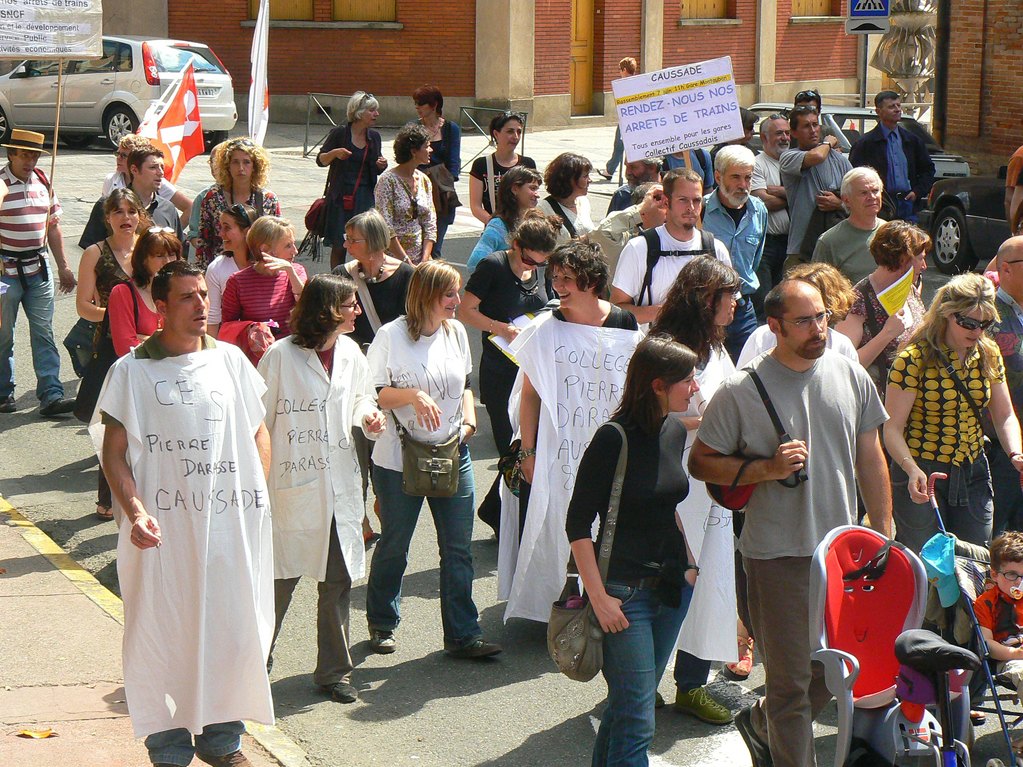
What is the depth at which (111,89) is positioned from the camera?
77.3ft

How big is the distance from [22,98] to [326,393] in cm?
1972

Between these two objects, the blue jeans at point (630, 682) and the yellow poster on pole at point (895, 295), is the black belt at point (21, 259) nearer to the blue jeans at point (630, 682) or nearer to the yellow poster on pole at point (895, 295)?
the yellow poster on pole at point (895, 295)

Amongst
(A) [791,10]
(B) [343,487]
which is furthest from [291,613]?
(A) [791,10]

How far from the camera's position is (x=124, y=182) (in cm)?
1023

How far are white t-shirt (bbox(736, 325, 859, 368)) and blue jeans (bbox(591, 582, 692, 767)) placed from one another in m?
1.53

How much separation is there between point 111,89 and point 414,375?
60.9ft

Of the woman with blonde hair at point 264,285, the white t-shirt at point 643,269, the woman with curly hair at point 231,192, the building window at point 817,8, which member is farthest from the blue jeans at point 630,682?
the building window at point 817,8

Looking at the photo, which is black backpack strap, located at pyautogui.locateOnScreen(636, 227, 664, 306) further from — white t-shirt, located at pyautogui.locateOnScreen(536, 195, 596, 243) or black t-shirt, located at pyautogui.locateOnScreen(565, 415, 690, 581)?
black t-shirt, located at pyautogui.locateOnScreen(565, 415, 690, 581)

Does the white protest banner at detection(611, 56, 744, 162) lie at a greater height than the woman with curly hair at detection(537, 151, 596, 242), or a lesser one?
greater

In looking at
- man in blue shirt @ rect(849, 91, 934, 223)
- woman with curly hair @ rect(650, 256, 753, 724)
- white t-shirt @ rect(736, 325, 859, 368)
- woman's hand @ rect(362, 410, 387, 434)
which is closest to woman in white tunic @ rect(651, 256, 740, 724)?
woman with curly hair @ rect(650, 256, 753, 724)

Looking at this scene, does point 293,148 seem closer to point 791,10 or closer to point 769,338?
point 791,10

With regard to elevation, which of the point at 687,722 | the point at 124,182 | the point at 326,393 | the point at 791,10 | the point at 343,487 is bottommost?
the point at 687,722

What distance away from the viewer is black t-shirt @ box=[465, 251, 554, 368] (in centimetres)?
771

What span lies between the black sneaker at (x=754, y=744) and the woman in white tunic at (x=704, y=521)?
690mm
